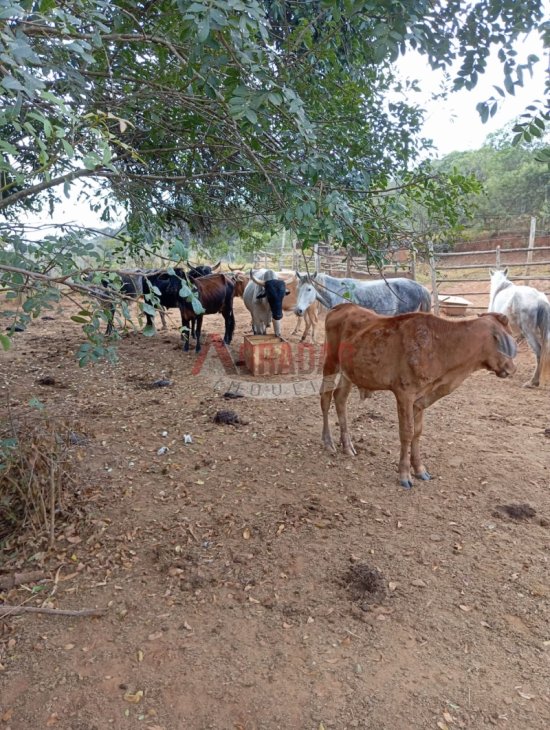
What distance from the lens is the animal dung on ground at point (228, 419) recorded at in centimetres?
514

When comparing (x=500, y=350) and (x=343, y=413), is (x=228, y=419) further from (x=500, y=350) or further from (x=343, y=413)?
(x=500, y=350)

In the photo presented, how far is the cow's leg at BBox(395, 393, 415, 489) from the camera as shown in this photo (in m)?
3.77

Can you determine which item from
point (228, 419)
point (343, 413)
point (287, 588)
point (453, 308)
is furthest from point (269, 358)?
point (453, 308)

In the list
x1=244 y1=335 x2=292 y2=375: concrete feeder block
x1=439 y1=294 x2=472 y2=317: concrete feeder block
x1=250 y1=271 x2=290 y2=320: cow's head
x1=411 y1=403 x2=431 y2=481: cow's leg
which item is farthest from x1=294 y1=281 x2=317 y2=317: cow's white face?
x1=439 y1=294 x2=472 y2=317: concrete feeder block

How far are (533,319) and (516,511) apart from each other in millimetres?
4305

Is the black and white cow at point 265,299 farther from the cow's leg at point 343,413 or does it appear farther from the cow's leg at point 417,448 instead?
the cow's leg at point 417,448

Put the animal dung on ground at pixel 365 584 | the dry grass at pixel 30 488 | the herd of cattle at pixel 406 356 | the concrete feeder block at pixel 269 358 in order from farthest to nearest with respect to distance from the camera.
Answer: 1. the concrete feeder block at pixel 269 358
2. the herd of cattle at pixel 406 356
3. the dry grass at pixel 30 488
4. the animal dung on ground at pixel 365 584

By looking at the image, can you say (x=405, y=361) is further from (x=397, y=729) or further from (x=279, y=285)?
(x=279, y=285)

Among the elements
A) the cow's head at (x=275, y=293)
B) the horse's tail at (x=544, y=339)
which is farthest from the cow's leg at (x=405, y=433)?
the cow's head at (x=275, y=293)

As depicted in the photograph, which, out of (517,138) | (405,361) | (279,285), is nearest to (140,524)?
(405,361)

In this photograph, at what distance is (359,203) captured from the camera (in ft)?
11.1

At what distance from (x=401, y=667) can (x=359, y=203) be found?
2.89 meters

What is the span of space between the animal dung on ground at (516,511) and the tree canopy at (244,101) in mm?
2172

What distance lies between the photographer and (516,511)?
3.50 metres
